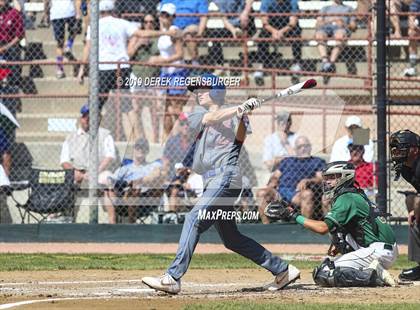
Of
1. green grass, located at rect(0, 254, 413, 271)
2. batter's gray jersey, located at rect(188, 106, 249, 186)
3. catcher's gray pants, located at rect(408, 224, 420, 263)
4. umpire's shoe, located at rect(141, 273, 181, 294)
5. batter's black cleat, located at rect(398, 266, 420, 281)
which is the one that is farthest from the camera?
green grass, located at rect(0, 254, 413, 271)

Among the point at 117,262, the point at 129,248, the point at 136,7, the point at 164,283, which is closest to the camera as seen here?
the point at 164,283

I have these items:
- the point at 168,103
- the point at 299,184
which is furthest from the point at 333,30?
the point at 299,184

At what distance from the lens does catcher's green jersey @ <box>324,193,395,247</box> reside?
976cm

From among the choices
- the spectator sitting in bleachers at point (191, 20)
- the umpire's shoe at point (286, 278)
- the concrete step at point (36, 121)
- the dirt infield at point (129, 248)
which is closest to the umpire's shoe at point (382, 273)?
the umpire's shoe at point (286, 278)

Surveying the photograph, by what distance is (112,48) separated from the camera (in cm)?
1659

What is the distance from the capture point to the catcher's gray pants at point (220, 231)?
30.9 feet

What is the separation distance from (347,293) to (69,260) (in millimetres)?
4577

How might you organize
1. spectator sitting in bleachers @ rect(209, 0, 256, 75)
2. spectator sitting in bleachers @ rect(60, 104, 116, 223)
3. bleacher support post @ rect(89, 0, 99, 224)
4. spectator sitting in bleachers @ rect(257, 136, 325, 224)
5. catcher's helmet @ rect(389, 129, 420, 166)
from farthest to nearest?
spectator sitting in bleachers @ rect(209, 0, 256, 75), spectator sitting in bleachers @ rect(60, 104, 116, 223), bleacher support post @ rect(89, 0, 99, 224), spectator sitting in bleachers @ rect(257, 136, 325, 224), catcher's helmet @ rect(389, 129, 420, 166)

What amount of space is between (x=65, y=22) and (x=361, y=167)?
252 inches

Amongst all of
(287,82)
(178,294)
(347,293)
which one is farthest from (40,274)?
(287,82)

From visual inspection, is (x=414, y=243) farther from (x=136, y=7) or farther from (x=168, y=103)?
(x=136, y=7)

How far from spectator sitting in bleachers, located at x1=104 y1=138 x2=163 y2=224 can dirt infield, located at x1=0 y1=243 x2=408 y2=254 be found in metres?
0.58

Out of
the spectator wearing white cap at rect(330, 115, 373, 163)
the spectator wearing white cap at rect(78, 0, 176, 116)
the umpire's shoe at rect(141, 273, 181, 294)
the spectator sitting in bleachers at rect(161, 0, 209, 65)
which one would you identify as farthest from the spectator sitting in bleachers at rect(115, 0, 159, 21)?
the umpire's shoe at rect(141, 273, 181, 294)

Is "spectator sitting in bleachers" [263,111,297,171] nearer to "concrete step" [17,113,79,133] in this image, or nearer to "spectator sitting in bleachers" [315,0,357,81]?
"spectator sitting in bleachers" [315,0,357,81]
